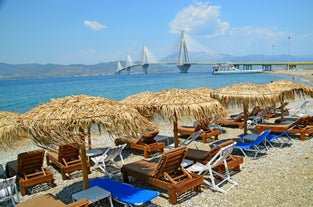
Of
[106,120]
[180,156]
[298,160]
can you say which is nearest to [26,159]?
[106,120]

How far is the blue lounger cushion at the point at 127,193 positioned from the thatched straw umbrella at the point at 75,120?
0.87m

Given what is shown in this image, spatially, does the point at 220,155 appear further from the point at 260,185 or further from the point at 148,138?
the point at 148,138

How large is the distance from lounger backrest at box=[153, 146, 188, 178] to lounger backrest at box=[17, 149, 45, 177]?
7.48 feet

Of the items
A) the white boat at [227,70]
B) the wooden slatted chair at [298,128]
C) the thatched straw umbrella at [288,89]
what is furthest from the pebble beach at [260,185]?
the white boat at [227,70]

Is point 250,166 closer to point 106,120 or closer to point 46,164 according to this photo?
point 106,120

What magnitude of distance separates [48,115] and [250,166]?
4.17 metres

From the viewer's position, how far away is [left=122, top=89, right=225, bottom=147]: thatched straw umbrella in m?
5.45

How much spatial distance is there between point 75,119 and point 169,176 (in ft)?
5.72

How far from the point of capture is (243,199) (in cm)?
430

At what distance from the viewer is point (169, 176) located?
4.34 meters

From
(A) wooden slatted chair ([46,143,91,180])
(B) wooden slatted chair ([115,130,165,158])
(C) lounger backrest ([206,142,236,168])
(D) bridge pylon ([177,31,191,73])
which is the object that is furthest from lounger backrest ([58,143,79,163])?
(D) bridge pylon ([177,31,191,73])

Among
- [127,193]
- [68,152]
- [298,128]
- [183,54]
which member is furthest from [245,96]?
[183,54]

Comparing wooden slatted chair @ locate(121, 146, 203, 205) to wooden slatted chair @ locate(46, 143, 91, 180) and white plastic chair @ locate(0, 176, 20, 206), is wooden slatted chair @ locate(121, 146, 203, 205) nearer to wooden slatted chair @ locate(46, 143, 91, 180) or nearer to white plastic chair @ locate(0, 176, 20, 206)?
wooden slatted chair @ locate(46, 143, 91, 180)

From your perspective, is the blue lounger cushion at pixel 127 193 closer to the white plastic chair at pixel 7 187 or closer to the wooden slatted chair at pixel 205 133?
the white plastic chair at pixel 7 187
